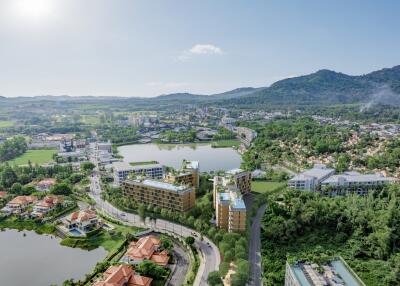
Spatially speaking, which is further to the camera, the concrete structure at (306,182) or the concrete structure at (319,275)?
the concrete structure at (306,182)

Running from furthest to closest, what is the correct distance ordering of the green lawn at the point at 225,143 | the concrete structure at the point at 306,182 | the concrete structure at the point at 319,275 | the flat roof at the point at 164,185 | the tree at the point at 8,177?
the green lawn at the point at 225,143
the tree at the point at 8,177
the concrete structure at the point at 306,182
the flat roof at the point at 164,185
the concrete structure at the point at 319,275

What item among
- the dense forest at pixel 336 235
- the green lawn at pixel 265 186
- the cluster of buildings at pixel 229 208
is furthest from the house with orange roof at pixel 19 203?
the green lawn at pixel 265 186

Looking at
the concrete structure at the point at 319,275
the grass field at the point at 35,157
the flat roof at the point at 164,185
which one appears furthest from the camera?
the grass field at the point at 35,157

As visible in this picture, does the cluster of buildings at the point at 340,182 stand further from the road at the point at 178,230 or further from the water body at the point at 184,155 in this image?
the road at the point at 178,230

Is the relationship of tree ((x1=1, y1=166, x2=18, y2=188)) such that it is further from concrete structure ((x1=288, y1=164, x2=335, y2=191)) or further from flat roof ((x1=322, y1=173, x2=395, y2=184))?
flat roof ((x1=322, y1=173, x2=395, y2=184))

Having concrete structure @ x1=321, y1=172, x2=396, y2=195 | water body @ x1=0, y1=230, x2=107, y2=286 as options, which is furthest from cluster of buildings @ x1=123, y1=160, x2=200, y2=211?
concrete structure @ x1=321, y1=172, x2=396, y2=195

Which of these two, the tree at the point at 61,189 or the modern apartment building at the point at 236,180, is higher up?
the modern apartment building at the point at 236,180

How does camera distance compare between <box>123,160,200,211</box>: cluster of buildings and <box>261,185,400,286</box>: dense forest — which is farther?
<box>123,160,200,211</box>: cluster of buildings
